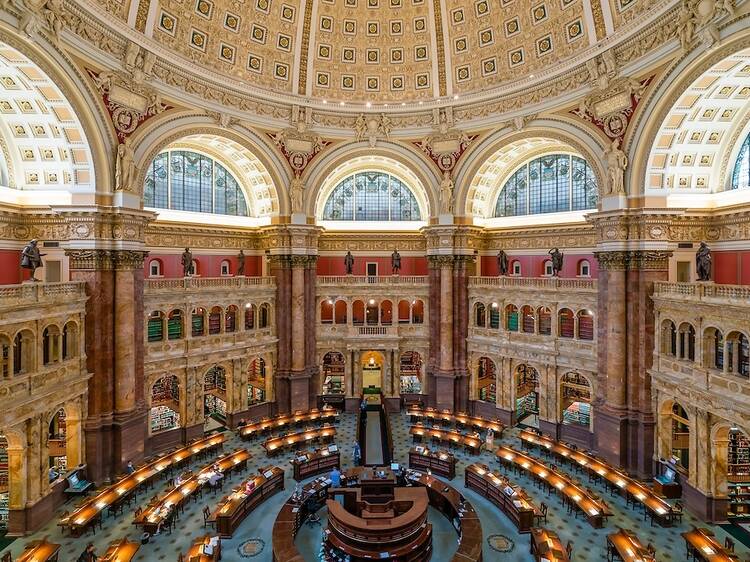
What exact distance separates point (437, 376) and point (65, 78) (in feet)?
91.5

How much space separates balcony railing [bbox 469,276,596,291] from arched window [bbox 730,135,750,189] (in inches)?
337

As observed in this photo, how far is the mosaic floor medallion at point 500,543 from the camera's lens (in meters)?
17.2

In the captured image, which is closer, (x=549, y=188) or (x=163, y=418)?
(x=163, y=418)

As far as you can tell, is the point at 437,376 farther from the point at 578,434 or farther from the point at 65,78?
the point at 65,78

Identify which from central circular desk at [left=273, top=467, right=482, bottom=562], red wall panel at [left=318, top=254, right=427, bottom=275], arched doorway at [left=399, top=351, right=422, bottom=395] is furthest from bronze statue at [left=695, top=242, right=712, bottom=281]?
arched doorway at [left=399, top=351, right=422, bottom=395]

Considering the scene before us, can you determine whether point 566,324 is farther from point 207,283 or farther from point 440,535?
point 207,283

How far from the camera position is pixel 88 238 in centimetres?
2153

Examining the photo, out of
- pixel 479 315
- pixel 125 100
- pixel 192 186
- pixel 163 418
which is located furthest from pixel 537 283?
pixel 163 418

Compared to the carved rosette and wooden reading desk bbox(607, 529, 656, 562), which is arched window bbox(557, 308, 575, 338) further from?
wooden reading desk bbox(607, 529, 656, 562)

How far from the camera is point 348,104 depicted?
101 ft

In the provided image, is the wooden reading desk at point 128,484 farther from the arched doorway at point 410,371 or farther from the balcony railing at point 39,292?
the arched doorway at point 410,371

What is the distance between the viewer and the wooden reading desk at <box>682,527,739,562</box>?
47.6ft

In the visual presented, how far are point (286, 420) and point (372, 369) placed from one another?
9708 mm

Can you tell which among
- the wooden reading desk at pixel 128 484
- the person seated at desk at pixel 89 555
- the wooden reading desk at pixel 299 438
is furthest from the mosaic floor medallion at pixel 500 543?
the wooden reading desk at pixel 128 484
